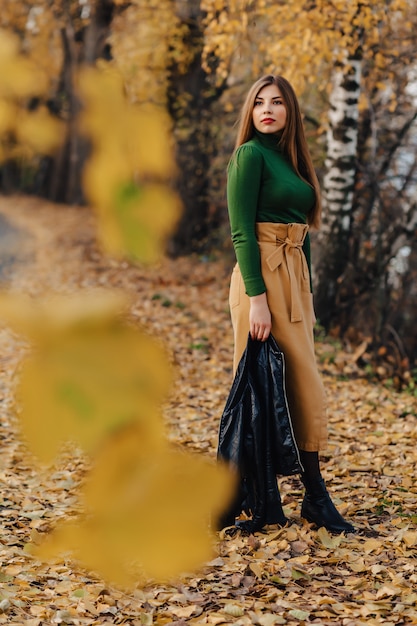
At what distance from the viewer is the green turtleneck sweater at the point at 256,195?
258 centimetres

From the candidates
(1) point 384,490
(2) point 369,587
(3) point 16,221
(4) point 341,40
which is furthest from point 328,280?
(3) point 16,221

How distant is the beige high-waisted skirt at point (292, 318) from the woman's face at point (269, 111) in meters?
0.35

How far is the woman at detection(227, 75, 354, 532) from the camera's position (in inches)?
103

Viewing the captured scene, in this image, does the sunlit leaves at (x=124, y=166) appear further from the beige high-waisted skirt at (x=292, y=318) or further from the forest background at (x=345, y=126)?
the forest background at (x=345, y=126)

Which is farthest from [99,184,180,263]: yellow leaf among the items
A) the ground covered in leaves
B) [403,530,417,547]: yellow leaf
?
[403,530,417,547]: yellow leaf

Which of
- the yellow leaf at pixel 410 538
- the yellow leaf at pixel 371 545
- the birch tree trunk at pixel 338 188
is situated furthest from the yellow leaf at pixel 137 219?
the birch tree trunk at pixel 338 188

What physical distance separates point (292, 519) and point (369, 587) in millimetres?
519

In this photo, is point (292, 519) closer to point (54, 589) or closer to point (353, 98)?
point (54, 589)

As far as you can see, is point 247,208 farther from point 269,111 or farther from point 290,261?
point 269,111

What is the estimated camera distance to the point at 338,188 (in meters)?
6.58

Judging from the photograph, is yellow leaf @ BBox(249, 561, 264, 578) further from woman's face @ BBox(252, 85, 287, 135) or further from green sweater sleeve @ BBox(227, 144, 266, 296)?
woman's face @ BBox(252, 85, 287, 135)

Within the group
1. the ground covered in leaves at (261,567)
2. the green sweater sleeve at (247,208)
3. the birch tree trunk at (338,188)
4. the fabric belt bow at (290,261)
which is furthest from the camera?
the birch tree trunk at (338,188)

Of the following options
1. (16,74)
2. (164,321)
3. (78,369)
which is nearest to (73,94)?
(16,74)

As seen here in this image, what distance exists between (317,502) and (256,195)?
1.19 meters
